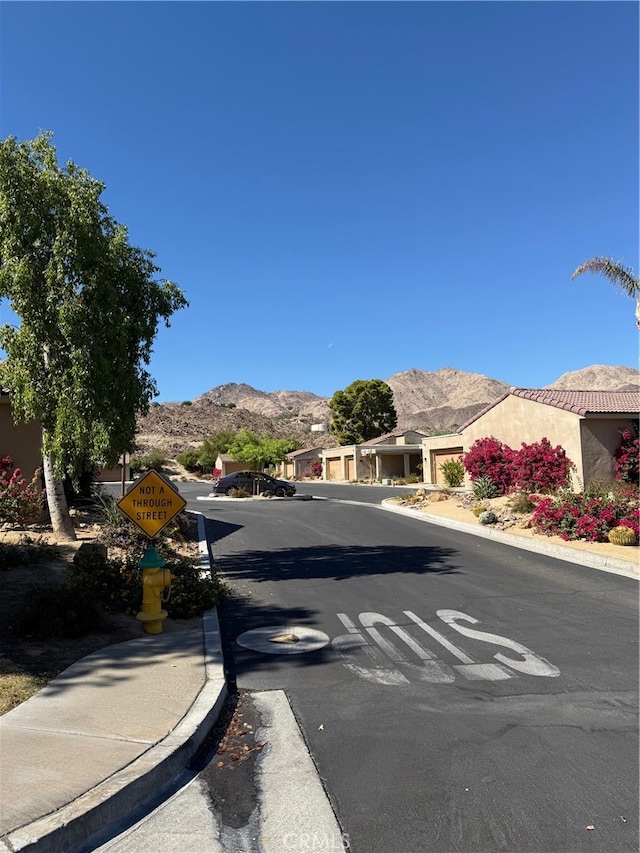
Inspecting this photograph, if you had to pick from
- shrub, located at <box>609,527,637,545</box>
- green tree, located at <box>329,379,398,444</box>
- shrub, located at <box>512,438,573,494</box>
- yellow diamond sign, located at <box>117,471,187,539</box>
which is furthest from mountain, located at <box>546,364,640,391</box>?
yellow diamond sign, located at <box>117,471,187,539</box>

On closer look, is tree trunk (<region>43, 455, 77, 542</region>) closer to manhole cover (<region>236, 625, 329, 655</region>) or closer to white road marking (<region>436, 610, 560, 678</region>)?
manhole cover (<region>236, 625, 329, 655</region>)

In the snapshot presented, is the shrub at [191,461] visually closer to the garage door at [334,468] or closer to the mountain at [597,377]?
the garage door at [334,468]

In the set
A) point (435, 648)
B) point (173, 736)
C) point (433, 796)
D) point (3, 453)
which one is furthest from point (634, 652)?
point (3, 453)

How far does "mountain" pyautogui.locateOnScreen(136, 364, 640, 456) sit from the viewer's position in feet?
307

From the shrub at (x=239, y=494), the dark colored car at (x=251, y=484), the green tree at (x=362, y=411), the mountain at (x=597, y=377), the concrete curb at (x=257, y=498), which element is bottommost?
the concrete curb at (x=257, y=498)

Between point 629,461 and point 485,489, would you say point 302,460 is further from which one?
point 629,461

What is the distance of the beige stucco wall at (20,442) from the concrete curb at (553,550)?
12040 mm

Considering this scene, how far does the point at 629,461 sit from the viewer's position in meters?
19.9

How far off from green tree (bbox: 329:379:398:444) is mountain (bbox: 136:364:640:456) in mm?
8078

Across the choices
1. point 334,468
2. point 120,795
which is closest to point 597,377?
point 334,468

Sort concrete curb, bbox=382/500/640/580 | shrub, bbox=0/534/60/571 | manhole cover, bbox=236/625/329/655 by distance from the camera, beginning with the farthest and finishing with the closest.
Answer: concrete curb, bbox=382/500/640/580, shrub, bbox=0/534/60/571, manhole cover, bbox=236/625/329/655

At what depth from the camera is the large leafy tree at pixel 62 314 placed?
384 inches

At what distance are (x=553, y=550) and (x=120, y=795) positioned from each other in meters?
12.1

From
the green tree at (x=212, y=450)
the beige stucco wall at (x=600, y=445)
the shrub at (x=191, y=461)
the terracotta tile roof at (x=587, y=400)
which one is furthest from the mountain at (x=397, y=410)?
the beige stucco wall at (x=600, y=445)
